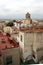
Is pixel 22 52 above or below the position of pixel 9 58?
below

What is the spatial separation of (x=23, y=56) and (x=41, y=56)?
85.6 inches

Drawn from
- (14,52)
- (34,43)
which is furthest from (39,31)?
(14,52)

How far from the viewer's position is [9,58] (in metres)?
10.6

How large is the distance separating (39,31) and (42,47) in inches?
80.5

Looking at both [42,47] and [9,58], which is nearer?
[9,58]

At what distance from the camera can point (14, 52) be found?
427 inches

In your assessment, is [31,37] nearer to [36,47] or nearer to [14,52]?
[36,47]

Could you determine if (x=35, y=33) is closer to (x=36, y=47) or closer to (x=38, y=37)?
(x=38, y=37)

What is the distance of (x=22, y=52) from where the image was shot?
1622cm

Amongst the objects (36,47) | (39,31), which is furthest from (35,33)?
(36,47)

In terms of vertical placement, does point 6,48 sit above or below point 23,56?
above

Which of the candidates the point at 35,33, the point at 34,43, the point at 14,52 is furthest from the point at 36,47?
the point at 14,52

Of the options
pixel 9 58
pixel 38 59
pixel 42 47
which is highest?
pixel 9 58

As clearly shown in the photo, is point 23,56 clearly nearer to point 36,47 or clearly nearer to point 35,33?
point 36,47
